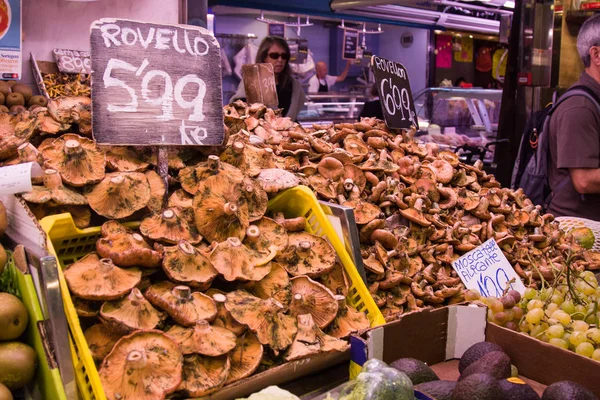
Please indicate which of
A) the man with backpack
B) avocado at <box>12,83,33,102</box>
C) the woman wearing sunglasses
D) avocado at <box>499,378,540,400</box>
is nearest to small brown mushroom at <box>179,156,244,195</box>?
avocado at <box>499,378,540,400</box>

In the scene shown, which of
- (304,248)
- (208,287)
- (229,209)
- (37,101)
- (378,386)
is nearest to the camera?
(378,386)

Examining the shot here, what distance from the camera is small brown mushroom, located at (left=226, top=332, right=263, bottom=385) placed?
53.7 inches

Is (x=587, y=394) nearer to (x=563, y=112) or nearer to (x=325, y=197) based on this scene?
(x=325, y=197)

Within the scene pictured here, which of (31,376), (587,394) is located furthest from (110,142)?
(587,394)

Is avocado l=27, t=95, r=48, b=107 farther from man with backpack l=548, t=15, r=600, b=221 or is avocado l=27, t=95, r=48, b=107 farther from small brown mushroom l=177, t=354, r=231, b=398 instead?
man with backpack l=548, t=15, r=600, b=221

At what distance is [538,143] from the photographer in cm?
358

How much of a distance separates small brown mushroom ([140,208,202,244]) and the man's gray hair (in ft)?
9.33

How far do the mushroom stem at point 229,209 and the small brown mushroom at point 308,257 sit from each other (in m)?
0.21

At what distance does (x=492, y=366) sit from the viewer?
4.72 ft

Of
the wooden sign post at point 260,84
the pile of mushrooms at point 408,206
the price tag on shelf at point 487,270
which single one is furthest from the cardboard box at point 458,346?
the wooden sign post at point 260,84

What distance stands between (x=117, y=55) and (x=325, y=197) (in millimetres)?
851

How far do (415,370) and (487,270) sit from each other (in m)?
0.98

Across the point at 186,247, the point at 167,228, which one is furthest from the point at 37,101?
the point at 186,247

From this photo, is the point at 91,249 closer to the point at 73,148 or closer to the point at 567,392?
the point at 73,148
